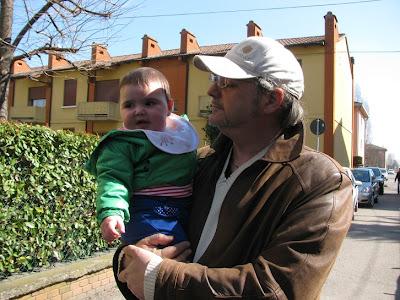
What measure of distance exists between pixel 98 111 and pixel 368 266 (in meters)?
25.6

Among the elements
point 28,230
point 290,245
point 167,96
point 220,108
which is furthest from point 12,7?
point 290,245

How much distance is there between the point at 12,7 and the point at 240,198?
29.0 ft

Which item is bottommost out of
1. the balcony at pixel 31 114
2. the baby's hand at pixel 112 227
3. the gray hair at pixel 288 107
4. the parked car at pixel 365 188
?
the parked car at pixel 365 188

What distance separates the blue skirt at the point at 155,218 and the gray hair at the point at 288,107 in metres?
0.62

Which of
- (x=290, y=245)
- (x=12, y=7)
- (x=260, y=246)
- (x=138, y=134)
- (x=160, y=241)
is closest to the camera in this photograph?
(x=290, y=245)

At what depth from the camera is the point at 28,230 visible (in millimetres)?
5004

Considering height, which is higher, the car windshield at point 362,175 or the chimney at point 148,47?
the chimney at point 148,47

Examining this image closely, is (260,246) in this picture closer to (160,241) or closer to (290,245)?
(290,245)

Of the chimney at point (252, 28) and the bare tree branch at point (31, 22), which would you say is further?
the chimney at point (252, 28)

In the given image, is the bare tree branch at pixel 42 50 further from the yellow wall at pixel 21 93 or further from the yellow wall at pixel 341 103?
the yellow wall at pixel 21 93

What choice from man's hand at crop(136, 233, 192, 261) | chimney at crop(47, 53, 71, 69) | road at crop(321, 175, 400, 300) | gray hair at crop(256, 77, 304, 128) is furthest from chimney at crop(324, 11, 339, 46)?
man's hand at crop(136, 233, 192, 261)

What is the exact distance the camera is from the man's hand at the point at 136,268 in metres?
1.66

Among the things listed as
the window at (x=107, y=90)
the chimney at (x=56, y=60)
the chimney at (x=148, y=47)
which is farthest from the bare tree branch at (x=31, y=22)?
the window at (x=107, y=90)

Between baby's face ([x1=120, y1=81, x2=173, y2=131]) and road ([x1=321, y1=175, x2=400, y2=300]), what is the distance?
4.59 m
